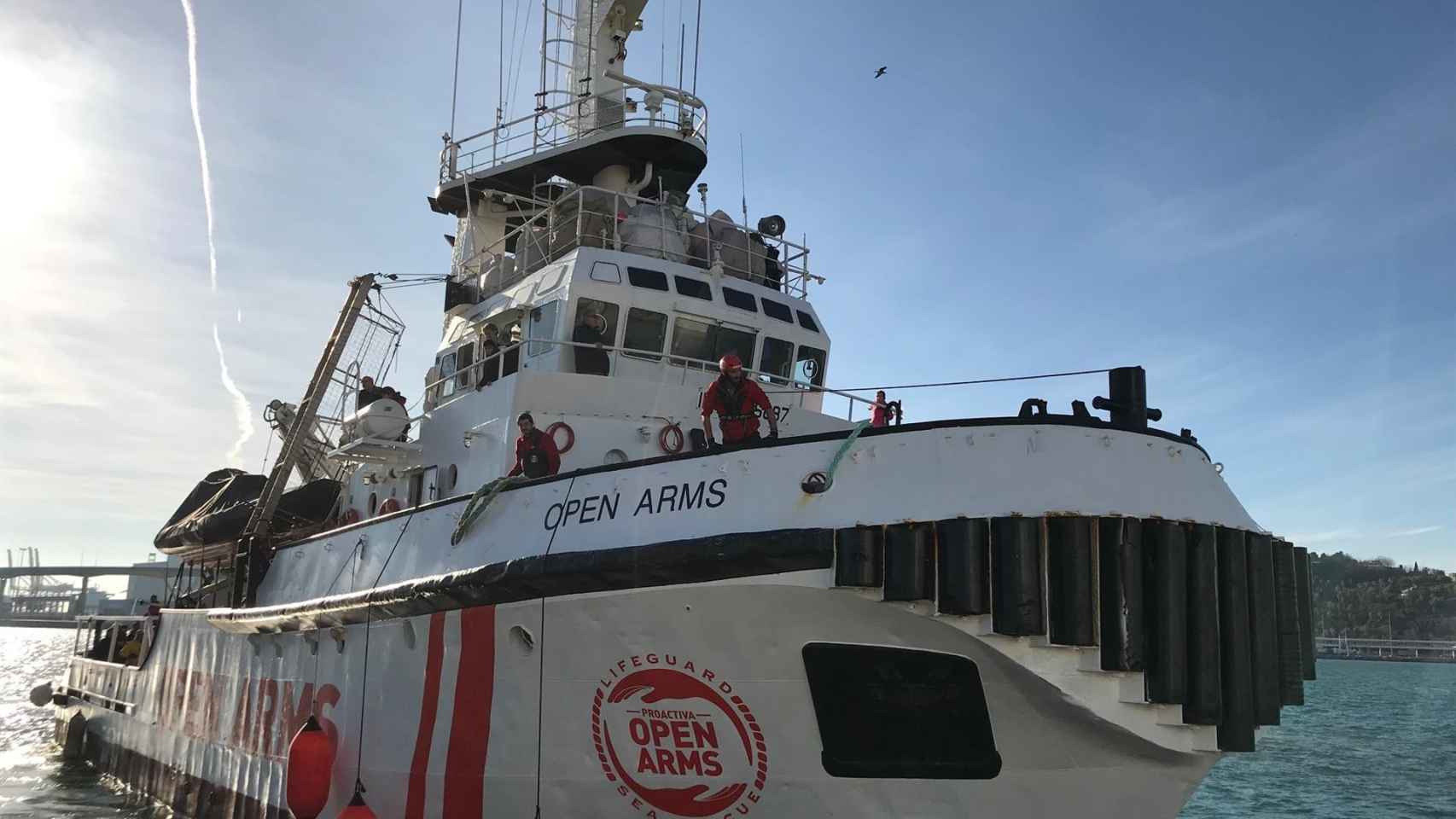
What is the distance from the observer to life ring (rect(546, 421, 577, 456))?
941 centimetres

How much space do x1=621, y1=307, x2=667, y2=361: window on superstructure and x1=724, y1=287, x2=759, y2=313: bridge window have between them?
0.95 meters

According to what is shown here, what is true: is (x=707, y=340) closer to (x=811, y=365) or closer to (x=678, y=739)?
(x=811, y=365)

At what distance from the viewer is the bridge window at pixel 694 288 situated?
11.2 m

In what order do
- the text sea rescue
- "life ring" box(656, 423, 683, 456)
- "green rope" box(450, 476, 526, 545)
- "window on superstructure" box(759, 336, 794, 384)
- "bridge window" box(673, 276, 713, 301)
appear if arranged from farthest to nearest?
"window on superstructure" box(759, 336, 794, 384), "bridge window" box(673, 276, 713, 301), "life ring" box(656, 423, 683, 456), "green rope" box(450, 476, 526, 545), the text sea rescue

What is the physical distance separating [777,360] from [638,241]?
218 cm

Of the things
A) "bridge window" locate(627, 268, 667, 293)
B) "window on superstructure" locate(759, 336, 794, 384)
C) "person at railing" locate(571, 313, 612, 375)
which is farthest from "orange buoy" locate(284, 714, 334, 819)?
"window on superstructure" locate(759, 336, 794, 384)

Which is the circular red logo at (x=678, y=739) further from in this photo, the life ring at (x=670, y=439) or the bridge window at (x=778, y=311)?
the bridge window at (x=778, y=311)

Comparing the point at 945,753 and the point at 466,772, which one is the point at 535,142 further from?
the point at 945,753

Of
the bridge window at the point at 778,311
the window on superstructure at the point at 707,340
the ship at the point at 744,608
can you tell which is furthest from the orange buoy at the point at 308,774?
the bridge window at the point at 778,311

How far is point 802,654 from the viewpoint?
255 inches

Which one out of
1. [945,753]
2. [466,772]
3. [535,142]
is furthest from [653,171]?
[945,753]

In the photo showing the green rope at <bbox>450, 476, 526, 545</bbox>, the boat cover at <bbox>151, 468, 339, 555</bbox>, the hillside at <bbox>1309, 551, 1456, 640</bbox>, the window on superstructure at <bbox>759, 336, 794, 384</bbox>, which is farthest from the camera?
the hillside at <bbox>1309, 551, 1456, 640</bbox>

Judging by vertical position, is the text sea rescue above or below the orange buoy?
above

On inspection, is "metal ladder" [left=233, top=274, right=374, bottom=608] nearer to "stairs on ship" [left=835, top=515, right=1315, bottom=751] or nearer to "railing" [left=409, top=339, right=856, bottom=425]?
"railing" [left=409, top=339, right=856, bottom=425]
